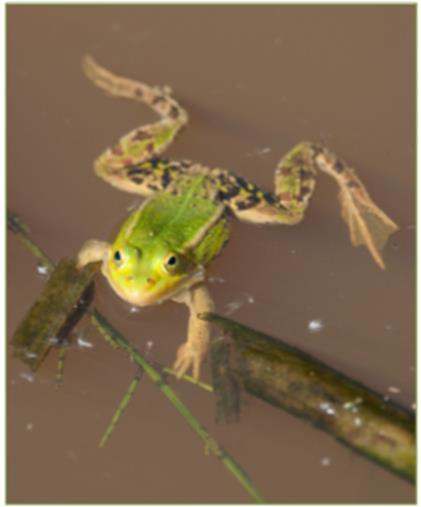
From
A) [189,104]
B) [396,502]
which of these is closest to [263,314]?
[396,502]

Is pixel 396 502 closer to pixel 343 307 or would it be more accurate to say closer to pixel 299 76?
pixel 343 307

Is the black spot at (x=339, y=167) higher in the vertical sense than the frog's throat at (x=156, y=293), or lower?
higher

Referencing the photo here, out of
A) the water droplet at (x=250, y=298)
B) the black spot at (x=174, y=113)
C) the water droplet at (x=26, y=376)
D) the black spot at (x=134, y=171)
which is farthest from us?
the black spot at (x=174, y=113)

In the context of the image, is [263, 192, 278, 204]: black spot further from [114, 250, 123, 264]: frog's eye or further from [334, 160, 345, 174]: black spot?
[114, 250, 123, 264]: frog's eye

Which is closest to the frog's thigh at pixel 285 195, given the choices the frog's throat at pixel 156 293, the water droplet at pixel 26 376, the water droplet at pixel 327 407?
the frog's throat at pixel 156 293

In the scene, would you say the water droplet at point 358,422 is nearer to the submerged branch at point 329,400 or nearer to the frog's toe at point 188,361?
the submerged branch at point 329,400

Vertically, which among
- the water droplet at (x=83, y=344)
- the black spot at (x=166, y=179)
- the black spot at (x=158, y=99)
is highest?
the black spot at (x=158, y=99)

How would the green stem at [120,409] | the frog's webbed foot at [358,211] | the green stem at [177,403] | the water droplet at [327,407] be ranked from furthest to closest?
the frog's webbed foot at [358,211] < the green stem at [120,409] < the green stem at [177,403] < the water droplet at [327,407]

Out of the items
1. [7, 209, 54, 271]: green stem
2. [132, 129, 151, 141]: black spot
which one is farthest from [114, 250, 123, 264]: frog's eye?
[132, 129, 151, 141]: black spot
